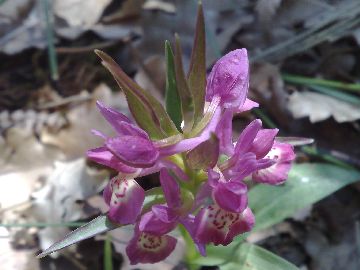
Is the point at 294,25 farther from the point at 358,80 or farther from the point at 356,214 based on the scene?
the point at 356,214

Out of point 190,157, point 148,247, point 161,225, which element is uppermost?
point 190,157

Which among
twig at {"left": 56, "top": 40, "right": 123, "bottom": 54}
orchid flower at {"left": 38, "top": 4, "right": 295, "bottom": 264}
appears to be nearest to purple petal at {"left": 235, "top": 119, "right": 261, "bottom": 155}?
orchid flower at {"left": 38, "top": 4, "right": 295, "bottom": 264}

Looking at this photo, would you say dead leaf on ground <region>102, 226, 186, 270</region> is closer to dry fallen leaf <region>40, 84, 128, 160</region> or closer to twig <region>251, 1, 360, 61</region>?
dry fallen leaf <region>40, 84, 128, 160</region>

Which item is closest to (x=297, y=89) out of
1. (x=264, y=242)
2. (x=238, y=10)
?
(x=238, y=10)

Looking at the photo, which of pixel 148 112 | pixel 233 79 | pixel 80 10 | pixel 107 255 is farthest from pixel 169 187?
pixel 80 10

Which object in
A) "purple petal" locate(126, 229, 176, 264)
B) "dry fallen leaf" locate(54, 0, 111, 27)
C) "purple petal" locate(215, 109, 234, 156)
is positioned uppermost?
"purple petal" locate(215, 109, 234, 156)

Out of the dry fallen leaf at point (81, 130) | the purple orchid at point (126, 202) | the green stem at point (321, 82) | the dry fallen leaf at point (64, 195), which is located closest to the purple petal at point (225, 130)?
the purple orchid at point (126, 202)

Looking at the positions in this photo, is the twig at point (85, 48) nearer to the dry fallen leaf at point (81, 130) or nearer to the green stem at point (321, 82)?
the dry fallen leaf at point (81, 130)

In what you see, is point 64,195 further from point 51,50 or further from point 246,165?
point 246,165
